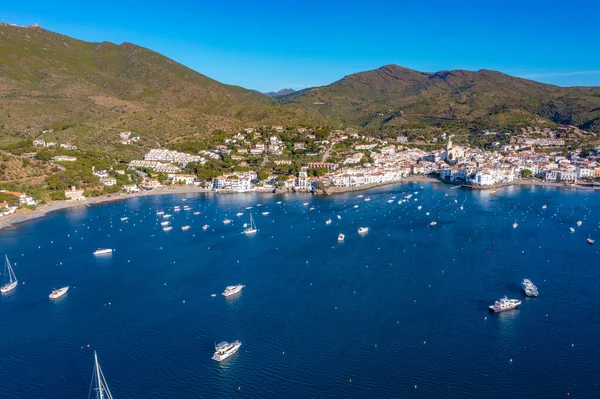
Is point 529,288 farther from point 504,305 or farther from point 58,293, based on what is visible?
point 58,293

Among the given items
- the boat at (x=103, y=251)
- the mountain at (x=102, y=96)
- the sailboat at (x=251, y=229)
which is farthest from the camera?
the mountain at (x=102, y=96)

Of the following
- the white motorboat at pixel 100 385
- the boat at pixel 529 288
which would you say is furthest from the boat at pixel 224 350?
the boat at pixel 529 288

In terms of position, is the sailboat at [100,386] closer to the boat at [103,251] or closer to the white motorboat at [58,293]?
the white motorboat at [58,293]

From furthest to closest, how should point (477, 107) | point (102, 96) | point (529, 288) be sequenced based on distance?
point (477, 107), point (102, 96), point (529, 288)

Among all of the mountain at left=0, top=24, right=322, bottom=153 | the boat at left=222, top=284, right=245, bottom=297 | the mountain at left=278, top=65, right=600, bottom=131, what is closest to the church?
the mountain at left=278, top=65, right=600, bottom=131

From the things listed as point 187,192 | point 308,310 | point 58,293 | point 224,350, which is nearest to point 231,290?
point 308,310

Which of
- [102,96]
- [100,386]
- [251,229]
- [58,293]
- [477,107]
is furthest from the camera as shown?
[477,107]
